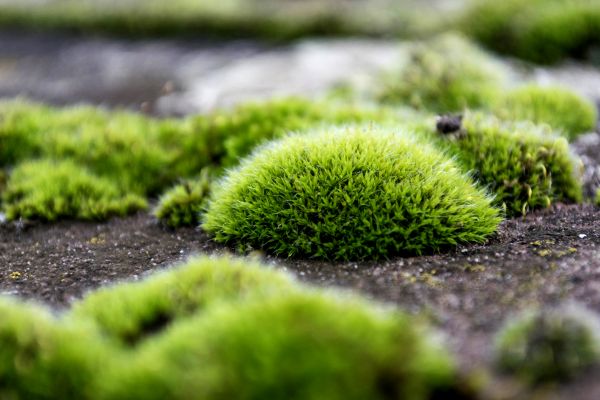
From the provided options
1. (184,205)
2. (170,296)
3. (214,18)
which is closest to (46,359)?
(170,296)

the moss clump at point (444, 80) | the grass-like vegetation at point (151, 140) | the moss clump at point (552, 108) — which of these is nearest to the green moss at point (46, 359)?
the grass-like vegetation at point (151, 140)

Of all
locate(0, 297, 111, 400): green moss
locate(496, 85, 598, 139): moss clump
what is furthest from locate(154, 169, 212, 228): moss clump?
locate(496, 85, 598, 139): moss clump

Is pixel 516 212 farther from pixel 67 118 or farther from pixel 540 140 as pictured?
pixel 67 118

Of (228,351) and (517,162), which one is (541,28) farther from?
(228,351)

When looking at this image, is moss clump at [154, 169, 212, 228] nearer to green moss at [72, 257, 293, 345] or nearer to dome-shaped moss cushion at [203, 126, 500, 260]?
dome-shaped moss cushion at [203, 126, 500, 260]

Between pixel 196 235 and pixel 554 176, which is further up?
pixel 554 176

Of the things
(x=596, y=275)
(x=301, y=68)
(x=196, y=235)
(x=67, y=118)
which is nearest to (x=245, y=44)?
(x=301, y=68)
